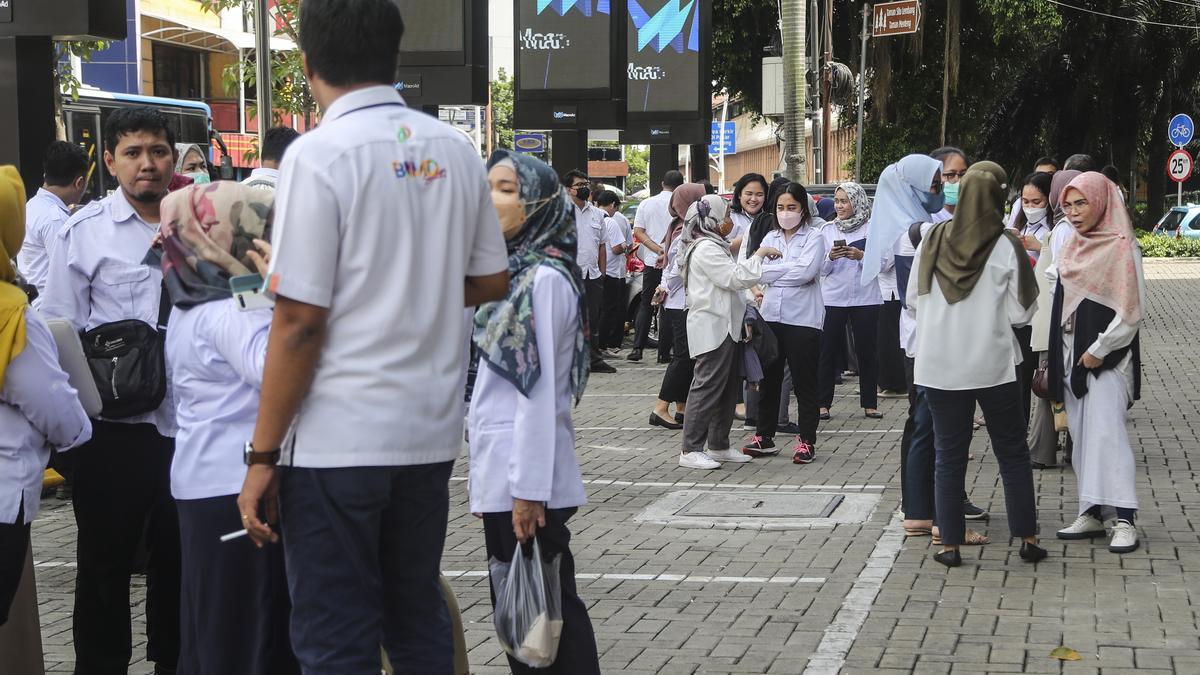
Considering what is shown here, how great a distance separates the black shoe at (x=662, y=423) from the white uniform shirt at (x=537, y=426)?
24.7 ft

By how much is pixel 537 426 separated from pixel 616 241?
44.0ft

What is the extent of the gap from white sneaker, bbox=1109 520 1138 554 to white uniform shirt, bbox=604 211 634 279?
10518 millimetres

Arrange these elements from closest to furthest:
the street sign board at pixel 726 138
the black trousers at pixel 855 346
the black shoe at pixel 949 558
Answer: the black shoe at pixel 949 558
the black trousers at pixel 855 346
the street sign board at pixel 726 138

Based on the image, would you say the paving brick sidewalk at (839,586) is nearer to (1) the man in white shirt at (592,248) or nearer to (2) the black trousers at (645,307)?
(1) the man in white shirt at (592,248)

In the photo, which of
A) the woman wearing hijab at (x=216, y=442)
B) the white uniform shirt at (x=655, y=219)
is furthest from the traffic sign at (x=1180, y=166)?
the woman wearing hijab at (x=216, y=442)

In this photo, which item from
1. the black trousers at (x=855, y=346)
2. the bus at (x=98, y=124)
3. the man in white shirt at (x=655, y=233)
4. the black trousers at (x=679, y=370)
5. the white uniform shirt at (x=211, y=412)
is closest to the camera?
the white uniform shirt at (x=211, y=412)

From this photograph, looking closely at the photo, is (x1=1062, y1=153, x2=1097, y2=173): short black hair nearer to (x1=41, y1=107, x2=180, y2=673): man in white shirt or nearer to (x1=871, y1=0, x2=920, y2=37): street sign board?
(x1=41, y1=107, x2=180, y2=673): man in white shirt

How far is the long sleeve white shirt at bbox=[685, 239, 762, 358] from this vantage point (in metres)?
10.1

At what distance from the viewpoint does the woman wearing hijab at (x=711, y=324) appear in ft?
33.3

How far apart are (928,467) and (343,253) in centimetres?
490

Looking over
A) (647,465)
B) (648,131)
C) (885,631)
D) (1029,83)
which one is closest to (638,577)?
(885,631)

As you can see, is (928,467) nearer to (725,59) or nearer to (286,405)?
(286,405)

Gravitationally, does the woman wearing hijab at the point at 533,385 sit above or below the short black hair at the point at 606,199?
below

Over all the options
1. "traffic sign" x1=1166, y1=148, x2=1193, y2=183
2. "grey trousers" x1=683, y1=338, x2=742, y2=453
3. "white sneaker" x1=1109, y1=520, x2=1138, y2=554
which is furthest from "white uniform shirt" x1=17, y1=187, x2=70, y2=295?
"traffic sign" x1=1166, y1=148, x2=1193, y2=183
